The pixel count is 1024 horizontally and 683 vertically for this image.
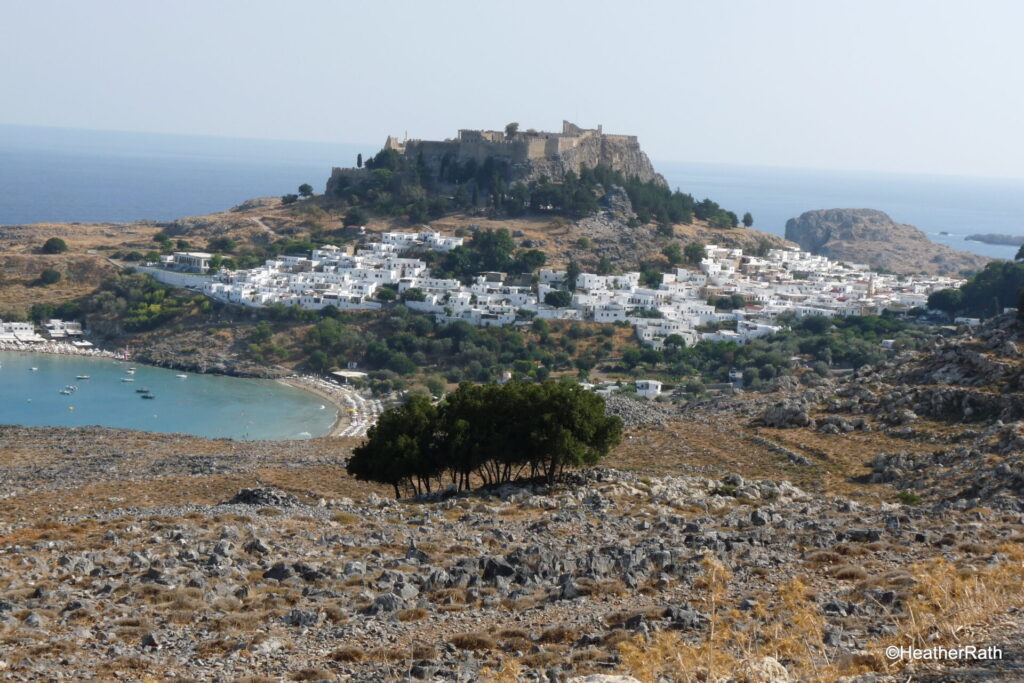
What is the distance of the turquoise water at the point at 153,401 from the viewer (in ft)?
117

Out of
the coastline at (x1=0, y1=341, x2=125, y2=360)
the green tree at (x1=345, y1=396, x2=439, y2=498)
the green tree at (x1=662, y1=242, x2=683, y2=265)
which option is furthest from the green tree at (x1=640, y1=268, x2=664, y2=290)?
the green tree at (x1=345, y1=396, x2=439, y2=498)

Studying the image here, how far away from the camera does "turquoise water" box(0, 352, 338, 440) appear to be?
35688 mm

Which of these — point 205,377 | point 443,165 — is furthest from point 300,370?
point 443,165

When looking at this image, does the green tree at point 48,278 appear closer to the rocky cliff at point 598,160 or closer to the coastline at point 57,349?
the coastline at point 57,349

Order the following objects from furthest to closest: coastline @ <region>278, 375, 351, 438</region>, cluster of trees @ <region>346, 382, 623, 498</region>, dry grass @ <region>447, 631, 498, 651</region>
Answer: coastline @ <region>278, 375, 351, 438</region>
cluster of trees @ <region>346, 382, 623, 498</region>
dry grass @ <region>447, 631, 498, 651</region>

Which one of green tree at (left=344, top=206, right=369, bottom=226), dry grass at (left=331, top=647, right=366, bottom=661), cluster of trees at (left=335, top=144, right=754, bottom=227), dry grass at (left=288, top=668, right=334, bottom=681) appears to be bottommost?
green tree at (left=344, top=206, right=369, bottom=226)

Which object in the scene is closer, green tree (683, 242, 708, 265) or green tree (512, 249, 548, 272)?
green tree (512, 249, 548, 272)

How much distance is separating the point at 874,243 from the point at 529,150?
41188 millimetres

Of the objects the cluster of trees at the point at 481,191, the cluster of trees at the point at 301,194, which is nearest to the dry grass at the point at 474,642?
the cluster of trees at the point at 481,191

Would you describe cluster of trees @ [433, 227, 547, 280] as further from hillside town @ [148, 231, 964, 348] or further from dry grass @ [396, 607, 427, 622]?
dry grass @ [396, 607, 427, 622]

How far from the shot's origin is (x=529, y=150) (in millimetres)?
60312

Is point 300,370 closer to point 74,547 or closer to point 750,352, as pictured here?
point 750,352

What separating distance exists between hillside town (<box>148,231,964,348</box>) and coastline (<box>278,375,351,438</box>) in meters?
6.37

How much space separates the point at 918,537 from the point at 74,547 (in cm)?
873
